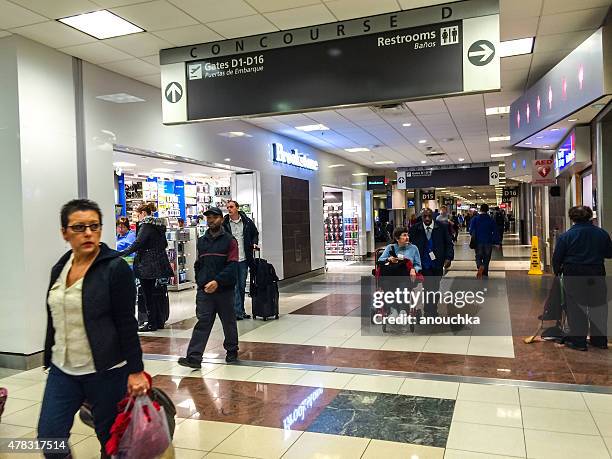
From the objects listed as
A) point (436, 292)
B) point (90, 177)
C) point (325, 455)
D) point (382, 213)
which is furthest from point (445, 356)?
point (382, 213)

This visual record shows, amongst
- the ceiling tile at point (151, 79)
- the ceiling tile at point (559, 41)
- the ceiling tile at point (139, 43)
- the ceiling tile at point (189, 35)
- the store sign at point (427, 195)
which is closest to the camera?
the ceiling tile at point (189, 35)

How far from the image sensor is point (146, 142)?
6574mm

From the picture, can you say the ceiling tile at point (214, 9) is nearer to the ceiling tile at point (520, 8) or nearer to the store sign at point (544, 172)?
the ceiling tile at point (520, 8)

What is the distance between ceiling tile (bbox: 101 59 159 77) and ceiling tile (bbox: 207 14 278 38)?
1.39 metres

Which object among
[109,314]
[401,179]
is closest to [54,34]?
[109,314]

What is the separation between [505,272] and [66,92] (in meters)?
9.68

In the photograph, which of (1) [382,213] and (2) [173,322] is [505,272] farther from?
(1) [382,213]

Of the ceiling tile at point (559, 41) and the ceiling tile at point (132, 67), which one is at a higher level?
the ceiling tile at point (132, 67)

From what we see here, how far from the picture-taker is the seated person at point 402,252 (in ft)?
20.0

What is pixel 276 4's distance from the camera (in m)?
4.30

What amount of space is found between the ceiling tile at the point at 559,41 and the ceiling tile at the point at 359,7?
1.95m

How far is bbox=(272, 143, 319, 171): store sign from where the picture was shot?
33.7ft

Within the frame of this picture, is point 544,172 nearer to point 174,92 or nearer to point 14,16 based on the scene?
point 174,92

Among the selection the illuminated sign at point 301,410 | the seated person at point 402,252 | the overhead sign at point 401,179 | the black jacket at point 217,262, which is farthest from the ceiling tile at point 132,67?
the overhead sign at point 401,179
